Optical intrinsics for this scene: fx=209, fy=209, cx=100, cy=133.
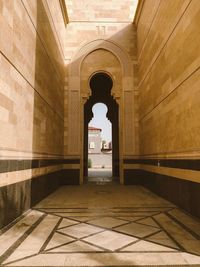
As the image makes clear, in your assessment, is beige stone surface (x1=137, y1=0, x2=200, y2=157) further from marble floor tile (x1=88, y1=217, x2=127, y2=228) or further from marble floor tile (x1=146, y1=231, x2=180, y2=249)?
marble floor tile (x1=88, y1=217, x2=127, y2=228)

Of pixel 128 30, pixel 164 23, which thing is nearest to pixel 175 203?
pixel 164 23

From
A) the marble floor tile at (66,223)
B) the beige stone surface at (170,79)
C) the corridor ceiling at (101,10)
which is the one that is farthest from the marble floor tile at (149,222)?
the corridor ceiling at (101,10)

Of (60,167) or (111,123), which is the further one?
(111,123)

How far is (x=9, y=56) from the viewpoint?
3553 millimetres

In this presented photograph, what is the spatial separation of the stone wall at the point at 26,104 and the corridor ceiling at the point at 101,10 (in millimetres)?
2417

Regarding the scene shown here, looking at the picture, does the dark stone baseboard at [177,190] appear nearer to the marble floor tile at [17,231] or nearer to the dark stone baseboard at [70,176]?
the dark stone baseboard at [70,176]

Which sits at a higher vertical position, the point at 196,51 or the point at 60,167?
the point at 196,51

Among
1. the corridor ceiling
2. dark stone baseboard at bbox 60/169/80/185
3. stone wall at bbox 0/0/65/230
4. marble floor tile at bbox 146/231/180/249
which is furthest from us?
the corridor ceiling

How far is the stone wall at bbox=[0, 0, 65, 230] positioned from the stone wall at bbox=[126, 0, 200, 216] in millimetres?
3214

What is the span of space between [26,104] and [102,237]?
9.79 ft

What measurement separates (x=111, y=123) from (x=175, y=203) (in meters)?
8.52

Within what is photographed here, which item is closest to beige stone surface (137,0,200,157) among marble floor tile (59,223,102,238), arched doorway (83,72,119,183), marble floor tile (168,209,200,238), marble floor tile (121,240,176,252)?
marble floor tile (168,209,200,238)

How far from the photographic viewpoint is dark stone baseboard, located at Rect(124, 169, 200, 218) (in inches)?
151

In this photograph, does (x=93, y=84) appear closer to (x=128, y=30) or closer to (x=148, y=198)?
(x=128, y=30)
